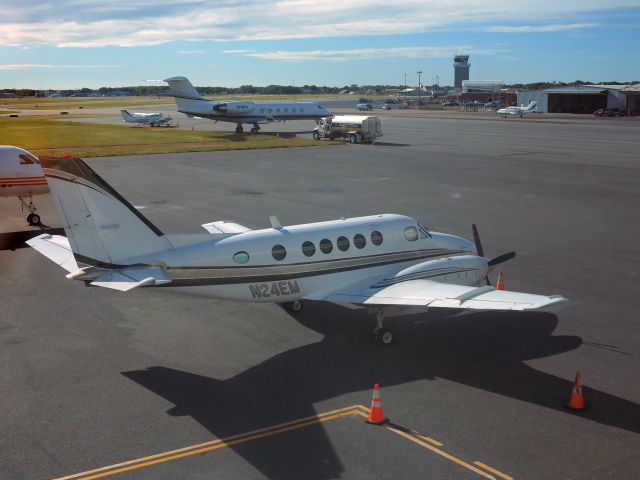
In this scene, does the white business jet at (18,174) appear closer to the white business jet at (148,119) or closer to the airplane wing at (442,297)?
the airplane wing at (442,297)

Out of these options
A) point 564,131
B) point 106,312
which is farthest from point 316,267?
point 564,131

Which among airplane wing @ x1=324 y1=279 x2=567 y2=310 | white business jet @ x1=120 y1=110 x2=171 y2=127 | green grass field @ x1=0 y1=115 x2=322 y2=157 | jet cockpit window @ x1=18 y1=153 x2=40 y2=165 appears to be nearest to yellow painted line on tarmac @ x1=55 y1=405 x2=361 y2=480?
airplane wing @ x1=324 y1=279 x2=567 y2=310

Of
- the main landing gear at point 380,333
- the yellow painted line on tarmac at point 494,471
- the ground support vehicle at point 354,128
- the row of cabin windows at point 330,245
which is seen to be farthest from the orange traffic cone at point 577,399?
the ground support vehicle at point 354,128

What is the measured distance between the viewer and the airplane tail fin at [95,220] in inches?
579

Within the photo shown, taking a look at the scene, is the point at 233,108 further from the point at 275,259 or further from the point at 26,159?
the point at 275,259

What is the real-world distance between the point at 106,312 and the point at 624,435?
44.9 feet

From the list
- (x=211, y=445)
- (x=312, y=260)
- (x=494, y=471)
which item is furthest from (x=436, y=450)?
(x=312, y=260)

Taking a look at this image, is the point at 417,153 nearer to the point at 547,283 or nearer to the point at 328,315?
the point at 547,283

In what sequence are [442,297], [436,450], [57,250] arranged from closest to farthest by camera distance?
[436,450], [442,297], [57,250]

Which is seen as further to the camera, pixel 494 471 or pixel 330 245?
pixel 330 245

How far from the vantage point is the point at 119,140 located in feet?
247

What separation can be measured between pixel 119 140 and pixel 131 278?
212ft

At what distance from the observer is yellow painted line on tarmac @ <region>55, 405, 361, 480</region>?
1090 cm

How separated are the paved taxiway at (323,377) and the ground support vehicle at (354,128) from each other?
4353 cm
